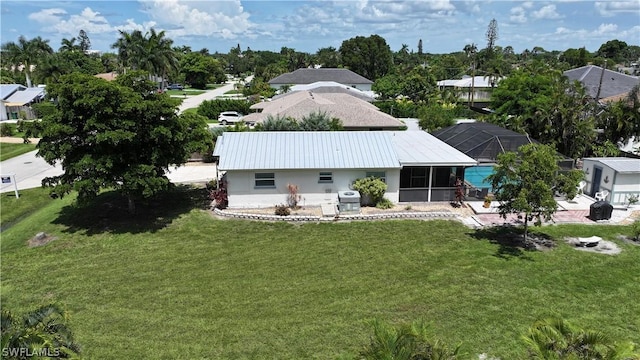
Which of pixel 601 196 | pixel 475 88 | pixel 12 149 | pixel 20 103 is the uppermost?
pixel 475 88

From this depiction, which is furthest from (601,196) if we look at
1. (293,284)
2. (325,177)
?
(293,284)

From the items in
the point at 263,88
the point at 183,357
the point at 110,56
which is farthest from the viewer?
the point at 110,56

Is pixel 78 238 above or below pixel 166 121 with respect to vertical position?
below

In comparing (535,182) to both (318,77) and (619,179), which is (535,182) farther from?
(318,77)

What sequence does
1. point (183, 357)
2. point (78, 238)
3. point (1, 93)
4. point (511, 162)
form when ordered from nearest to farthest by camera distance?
1. point (183, 357)
2. point (511, 162)
3. point (78, 238)
4. point (1, 93)

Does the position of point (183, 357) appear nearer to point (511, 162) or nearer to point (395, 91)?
point (511, 162)

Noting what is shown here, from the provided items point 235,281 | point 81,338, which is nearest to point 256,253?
point 235,281

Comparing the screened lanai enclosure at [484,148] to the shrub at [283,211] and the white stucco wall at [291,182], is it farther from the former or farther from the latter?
the shrub at [283,211]

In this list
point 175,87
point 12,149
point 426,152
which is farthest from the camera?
point 175,87
